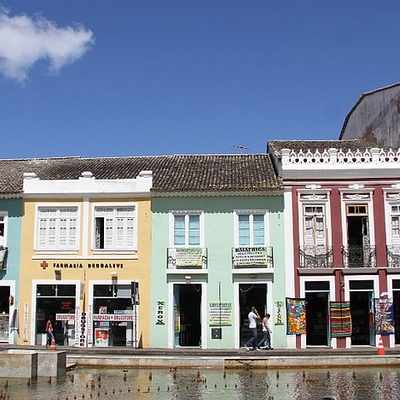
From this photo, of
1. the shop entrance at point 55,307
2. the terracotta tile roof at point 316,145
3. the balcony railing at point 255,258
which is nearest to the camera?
the balcony railing at point 255,258

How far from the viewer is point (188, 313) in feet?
91.8

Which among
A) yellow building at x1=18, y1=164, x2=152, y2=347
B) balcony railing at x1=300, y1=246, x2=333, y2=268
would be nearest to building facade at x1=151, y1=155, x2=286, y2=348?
yellow building at x1=18, y1=164, x2=152, y2=347

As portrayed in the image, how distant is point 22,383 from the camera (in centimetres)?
1678

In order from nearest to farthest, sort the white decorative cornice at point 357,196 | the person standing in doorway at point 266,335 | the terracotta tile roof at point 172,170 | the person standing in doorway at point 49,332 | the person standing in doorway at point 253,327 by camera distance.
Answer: the person standing in doorway at point 253,327 → the person standing in doorway at point 266,335 → the person standing in doorway at point 49,332 → the white decorative cornice at point 357,196 → the terracotta tile roof at point 172,170

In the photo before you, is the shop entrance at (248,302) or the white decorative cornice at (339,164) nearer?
the shop entrance at (248,302)

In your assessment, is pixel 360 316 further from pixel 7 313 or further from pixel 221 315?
pixel 7 313

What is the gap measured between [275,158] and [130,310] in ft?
30.5

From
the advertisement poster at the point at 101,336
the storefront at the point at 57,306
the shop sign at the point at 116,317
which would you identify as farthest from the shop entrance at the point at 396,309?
the storefront at the point at 57,306

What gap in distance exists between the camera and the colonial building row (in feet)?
88.8

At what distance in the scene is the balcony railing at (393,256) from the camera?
27.1 metres

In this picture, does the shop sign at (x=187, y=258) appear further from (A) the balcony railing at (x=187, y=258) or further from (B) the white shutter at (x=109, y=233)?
(B) the white shutter at (x=109, y=233)

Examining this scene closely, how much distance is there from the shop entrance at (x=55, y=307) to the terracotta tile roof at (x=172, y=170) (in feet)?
14.6

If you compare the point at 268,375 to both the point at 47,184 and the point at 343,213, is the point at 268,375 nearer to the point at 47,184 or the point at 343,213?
the point at 343,213

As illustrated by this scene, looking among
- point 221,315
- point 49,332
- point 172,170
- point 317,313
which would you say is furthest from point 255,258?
point 49,332
